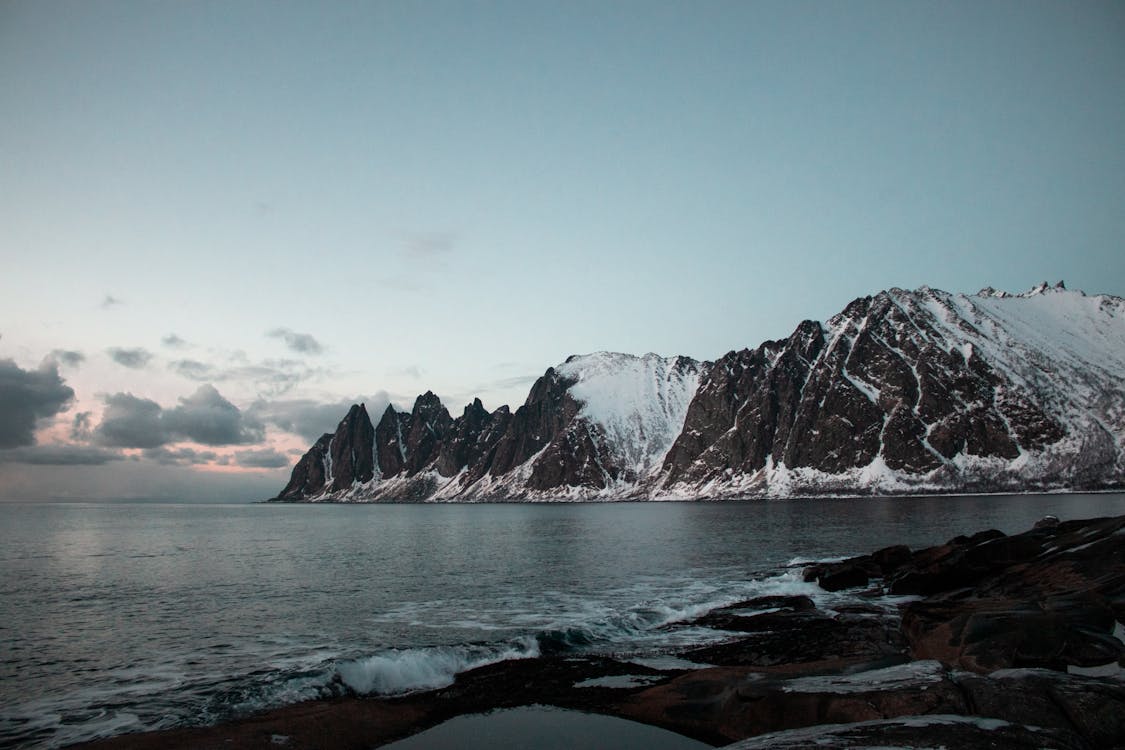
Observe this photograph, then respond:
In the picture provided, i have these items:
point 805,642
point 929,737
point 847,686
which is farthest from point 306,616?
point 929,737

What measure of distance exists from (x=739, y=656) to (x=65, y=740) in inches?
830

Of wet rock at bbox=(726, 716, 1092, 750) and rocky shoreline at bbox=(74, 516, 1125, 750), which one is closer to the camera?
wet rock at bbox=(726, 716, 1092, 750)

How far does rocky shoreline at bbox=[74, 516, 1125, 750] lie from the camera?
11.8m

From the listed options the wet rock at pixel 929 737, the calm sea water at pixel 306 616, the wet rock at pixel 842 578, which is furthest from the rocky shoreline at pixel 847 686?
the wet rock at pixel 842 578

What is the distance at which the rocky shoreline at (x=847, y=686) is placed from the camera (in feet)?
38.8

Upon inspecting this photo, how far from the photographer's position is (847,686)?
15734mm

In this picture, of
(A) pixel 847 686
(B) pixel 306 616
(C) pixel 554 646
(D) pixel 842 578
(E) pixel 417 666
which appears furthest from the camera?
(D) pixel 842 578

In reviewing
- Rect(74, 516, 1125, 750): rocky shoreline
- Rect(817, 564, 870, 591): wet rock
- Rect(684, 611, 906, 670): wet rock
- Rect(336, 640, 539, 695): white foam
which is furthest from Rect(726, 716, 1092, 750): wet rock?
Rect(817, 564, 870, 591): wet rock

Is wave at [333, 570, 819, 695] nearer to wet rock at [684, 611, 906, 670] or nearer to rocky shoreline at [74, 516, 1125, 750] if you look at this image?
rocky shoreline at [74, 516, 1125, 750]

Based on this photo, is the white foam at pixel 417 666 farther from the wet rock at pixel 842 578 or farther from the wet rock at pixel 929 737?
the wet rock at pixel 842 578

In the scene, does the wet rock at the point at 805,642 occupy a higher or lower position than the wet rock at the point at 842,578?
higher

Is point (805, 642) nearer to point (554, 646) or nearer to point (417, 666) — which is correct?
point (554, 646)

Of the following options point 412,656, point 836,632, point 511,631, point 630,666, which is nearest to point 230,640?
point 412,656

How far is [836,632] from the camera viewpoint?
26797mm
